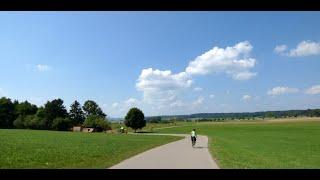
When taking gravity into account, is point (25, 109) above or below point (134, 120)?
above

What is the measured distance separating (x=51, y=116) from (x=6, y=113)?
18885 mm

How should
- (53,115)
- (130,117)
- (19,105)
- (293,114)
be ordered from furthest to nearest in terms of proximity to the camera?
1. (293,114)
2. (19,105)
3. (130,117)
4. (53,115)

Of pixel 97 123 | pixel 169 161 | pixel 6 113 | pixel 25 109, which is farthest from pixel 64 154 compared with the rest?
pixel 6 113

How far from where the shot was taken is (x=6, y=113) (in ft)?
267

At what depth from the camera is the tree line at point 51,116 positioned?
203 feet

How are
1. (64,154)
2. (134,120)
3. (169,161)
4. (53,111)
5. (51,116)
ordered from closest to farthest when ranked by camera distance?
(169,161), (64,154), (53,111), (51,116), (134,120)

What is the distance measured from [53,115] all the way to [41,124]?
279 cm

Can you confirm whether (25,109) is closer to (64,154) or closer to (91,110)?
(91,110)
